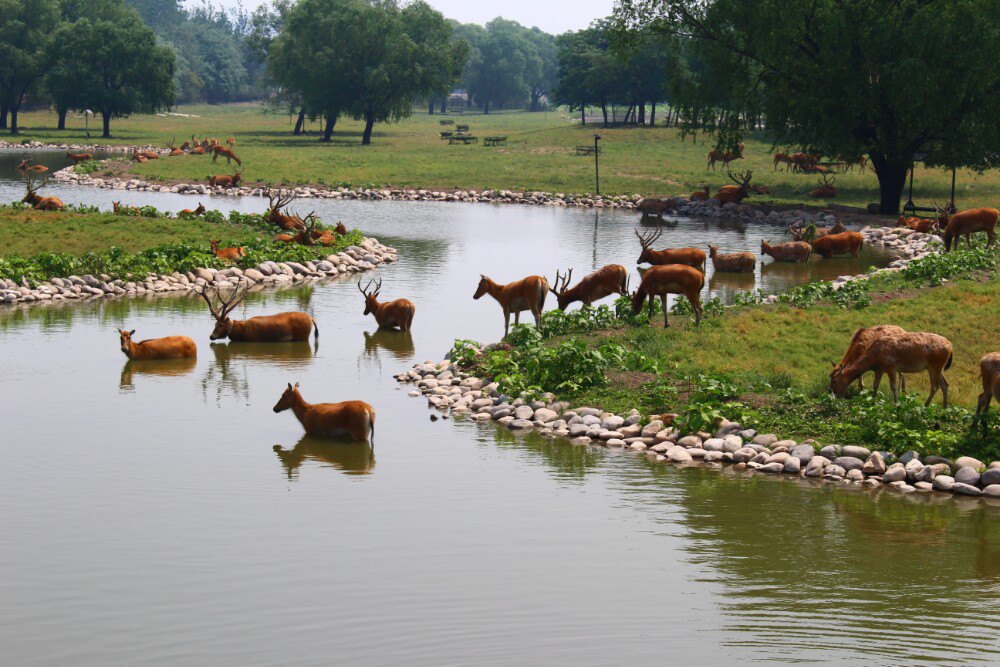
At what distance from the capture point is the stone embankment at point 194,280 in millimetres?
28344

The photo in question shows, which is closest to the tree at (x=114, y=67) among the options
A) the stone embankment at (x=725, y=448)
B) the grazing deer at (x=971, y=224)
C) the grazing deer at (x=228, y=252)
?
the grazing deer at (x=228, y=252)

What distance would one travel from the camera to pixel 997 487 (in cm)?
1494

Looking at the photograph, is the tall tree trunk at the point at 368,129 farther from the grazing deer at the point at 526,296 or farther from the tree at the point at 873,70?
the grazing deer at the point at 526,296

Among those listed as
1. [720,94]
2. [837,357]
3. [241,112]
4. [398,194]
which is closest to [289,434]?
[837,357]

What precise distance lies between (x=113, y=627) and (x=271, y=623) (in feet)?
Answer: 4.57

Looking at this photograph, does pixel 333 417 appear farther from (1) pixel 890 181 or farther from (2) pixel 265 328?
(1) pixel 890 181

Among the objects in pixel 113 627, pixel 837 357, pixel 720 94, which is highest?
pixel 720 94

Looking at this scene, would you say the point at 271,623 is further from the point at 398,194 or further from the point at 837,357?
the point at 398,194

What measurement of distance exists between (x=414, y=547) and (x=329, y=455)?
409 centimetres

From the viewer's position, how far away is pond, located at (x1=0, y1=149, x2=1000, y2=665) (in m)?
10.9

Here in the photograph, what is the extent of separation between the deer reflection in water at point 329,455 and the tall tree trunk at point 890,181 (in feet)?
106

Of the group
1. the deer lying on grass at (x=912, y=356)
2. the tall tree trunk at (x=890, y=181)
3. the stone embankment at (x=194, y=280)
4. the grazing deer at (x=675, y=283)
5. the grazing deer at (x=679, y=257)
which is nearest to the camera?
the deer lying on grass at (x=912, y=356)

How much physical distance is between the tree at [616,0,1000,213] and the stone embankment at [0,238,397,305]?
1757 centimetres

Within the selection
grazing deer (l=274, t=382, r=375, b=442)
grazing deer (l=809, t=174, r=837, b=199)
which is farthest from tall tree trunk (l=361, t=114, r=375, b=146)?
grazing deer (l=274, t=382, r=375, b=442)
